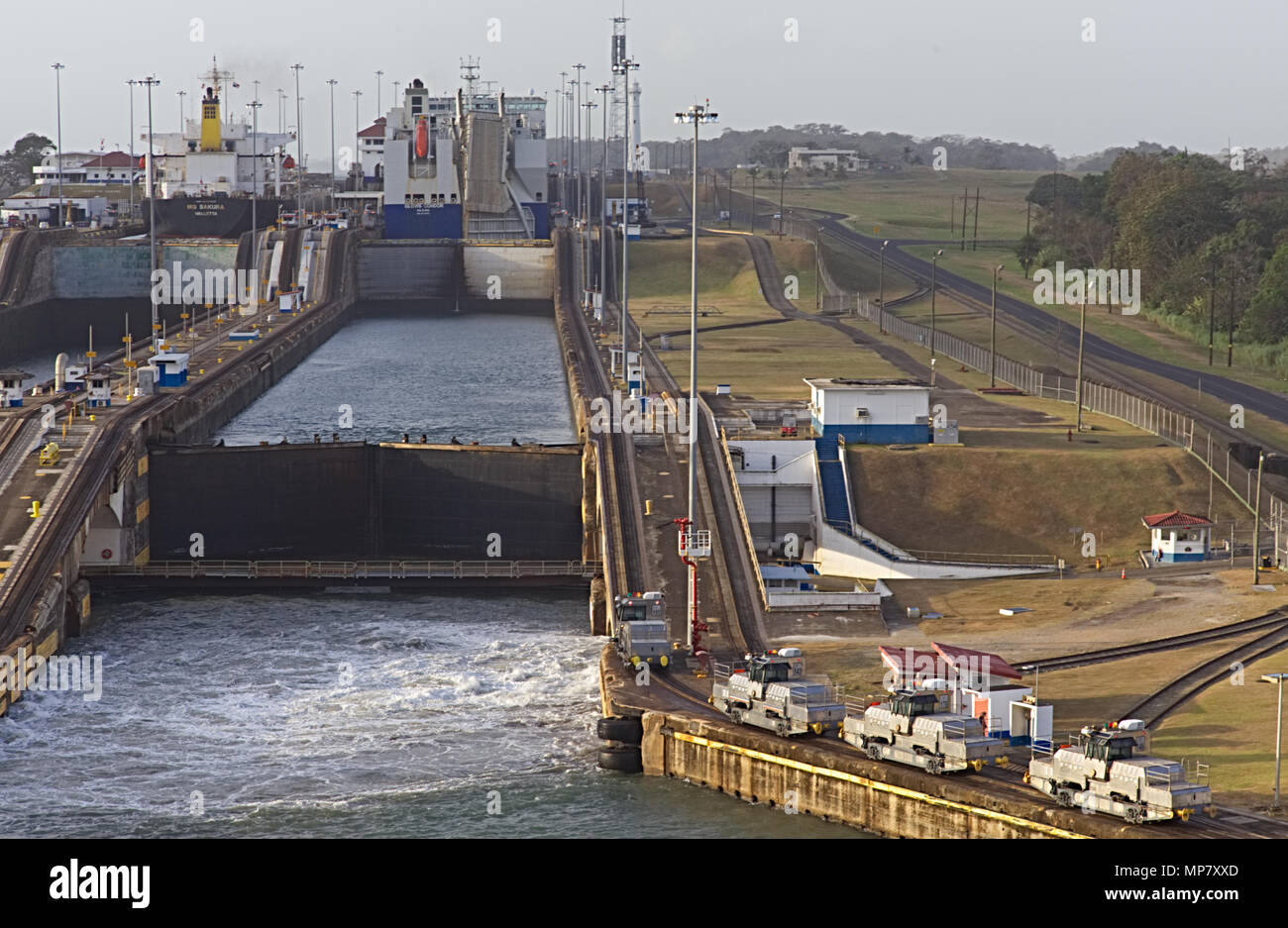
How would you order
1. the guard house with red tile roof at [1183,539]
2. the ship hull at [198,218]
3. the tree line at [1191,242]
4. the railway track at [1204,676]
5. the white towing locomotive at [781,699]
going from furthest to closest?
the ship hull at [198,218] < the tree line at [1191,242] < the guard house with red tile roof at [1183,539] < the railway track at [1204,676] < the white towing locomotive at [781,699]

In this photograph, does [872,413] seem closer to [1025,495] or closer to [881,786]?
[1025,495]

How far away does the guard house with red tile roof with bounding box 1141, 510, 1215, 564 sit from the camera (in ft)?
219

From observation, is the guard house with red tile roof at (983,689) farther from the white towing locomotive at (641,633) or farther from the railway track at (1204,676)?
the white towing locomotive at (641,633)

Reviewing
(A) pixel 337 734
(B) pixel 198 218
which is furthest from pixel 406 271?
(A) pixel 337 734

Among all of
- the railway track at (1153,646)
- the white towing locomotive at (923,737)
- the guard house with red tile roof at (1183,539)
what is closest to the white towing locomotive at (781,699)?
the white towing locomotive at (923,737)

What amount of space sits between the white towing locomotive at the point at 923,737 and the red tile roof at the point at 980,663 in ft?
9.87

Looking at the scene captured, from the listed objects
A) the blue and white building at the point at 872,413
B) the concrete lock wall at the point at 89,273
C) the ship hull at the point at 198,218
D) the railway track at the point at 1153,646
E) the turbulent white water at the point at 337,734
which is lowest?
the turbulent white water at the point at 337,734

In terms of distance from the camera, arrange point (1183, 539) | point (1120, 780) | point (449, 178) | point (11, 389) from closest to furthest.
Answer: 1. point (1120, 780)
2. point (1183, 539)
3. point (11, 389)
4. point (449, 178)

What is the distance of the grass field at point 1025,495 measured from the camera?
7188 centimetres

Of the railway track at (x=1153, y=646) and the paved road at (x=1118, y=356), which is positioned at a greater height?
the paved road at (x=1118, y=356)

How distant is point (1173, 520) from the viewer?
67.3 metres

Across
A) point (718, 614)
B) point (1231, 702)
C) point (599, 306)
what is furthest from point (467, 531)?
point (599, 306)

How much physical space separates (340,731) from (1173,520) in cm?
3253

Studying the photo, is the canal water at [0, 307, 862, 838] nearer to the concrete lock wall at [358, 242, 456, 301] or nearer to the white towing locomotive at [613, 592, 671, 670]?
the white towing locomotive at [613, 592, 671, 670]
